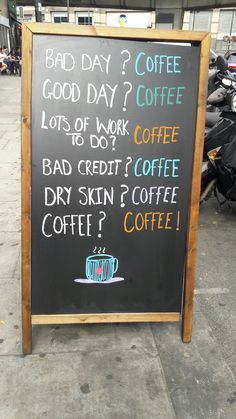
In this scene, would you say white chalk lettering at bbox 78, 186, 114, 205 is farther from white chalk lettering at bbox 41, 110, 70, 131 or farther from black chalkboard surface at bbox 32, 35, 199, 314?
white chalk lettering at bbox 41, 110, 70, 131

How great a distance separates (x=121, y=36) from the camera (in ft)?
7.04

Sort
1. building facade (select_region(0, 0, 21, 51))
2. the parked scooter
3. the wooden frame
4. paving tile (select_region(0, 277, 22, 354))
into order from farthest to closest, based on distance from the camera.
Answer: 1. building facade (select_region(0, 0, 21, 51))
2. the parked scooter
3. paving tile (select_region(0, 277, 22, 354))
4. the wooden frame

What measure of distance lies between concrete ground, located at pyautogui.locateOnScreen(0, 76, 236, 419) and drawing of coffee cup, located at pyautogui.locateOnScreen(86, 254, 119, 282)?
0.50 meters

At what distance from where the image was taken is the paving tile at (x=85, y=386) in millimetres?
2156

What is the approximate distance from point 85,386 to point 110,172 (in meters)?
1.29

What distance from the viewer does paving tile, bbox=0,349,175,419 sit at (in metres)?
2.16

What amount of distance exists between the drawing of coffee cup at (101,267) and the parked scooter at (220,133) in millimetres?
2349

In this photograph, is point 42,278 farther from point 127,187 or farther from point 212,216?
point 212,216

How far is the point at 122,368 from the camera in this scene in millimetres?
2463

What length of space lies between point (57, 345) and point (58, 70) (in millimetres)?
1765

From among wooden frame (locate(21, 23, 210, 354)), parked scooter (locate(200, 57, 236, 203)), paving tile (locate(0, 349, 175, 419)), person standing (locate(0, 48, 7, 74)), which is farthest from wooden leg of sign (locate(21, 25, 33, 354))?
person standing (locate(0, 48, 7, 74))

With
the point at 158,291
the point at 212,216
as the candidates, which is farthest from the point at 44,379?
the point at 212,216

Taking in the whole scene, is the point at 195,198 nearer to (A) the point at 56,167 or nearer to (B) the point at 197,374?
(A) the point at 56,167

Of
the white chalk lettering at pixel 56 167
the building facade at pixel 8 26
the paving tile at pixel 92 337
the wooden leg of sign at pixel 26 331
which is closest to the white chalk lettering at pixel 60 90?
the white chalk lettering at pixel 56 167
